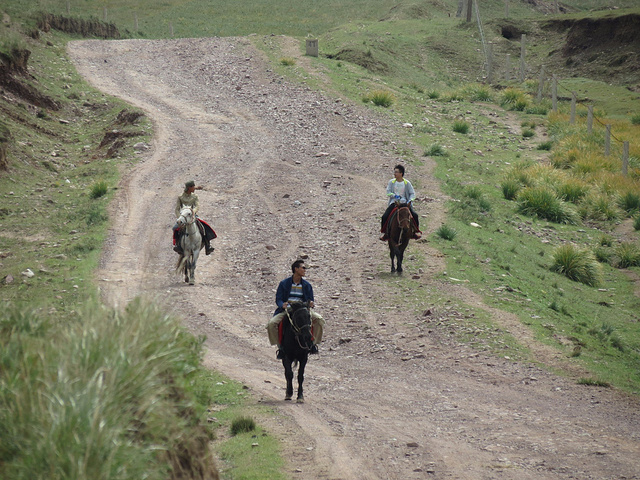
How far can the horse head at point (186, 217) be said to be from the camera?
17.1 m

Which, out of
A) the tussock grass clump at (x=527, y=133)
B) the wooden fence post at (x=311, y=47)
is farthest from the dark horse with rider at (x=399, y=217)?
the wooden fence post at (x=311, y=47)

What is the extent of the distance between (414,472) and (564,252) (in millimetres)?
13105

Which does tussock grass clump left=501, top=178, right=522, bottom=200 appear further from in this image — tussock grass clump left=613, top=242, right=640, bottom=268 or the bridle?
the bridle

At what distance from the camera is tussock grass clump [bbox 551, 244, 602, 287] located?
2038cm

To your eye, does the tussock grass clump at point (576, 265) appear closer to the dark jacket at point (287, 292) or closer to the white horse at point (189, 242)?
the white horse at point (189, 242)

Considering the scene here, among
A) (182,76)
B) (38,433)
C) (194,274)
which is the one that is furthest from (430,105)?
(38,433)

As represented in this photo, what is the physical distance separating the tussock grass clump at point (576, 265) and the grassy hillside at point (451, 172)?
0.06m

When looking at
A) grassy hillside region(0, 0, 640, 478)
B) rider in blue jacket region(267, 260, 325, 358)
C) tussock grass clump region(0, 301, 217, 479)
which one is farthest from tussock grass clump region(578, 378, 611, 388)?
tussock grass clump region(0, 301, 217, 479)

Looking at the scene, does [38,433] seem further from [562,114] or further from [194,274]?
[562,114]

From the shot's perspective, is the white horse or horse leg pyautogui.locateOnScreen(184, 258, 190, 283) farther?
horse leg pyautogui.locateOnScreen(184, 258, 190, 283)

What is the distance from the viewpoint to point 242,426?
10344mm

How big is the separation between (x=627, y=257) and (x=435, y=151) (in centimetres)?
932

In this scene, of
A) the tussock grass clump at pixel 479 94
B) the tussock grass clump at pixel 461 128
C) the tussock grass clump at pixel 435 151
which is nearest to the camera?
the tussock grass clump at pixel 435 151

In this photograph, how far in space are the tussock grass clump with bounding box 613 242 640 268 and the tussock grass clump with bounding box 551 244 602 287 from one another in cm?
210
